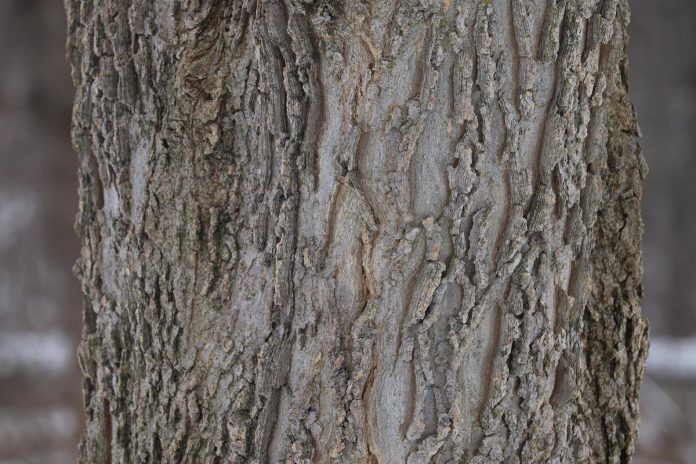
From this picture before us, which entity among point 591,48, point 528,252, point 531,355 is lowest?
point 531,355

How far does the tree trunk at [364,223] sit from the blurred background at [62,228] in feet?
7.13

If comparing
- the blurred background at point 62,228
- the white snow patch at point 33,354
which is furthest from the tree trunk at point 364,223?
the white snow patch at point 33,354

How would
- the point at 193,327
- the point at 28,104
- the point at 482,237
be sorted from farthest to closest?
1. the point at 28,104
2. the point at 193,327
3. the point at 482,237

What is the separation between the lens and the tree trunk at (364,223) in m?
0.92

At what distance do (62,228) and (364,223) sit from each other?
2.51 m

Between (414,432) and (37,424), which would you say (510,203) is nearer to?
(414,432)

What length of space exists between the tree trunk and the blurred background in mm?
2172

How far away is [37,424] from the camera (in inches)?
127

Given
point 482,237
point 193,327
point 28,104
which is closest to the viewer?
point 482,237

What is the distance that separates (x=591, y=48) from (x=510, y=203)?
22 centimetres

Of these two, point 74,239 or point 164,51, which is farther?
point 74,239

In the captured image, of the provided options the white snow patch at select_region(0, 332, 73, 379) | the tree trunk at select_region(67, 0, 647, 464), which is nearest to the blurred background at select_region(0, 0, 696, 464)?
the white snow patch at select_region(0, 332, 73, 379)

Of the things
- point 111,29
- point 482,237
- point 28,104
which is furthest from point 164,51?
point 28,104

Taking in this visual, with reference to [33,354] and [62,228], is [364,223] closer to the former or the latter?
[62,228]
